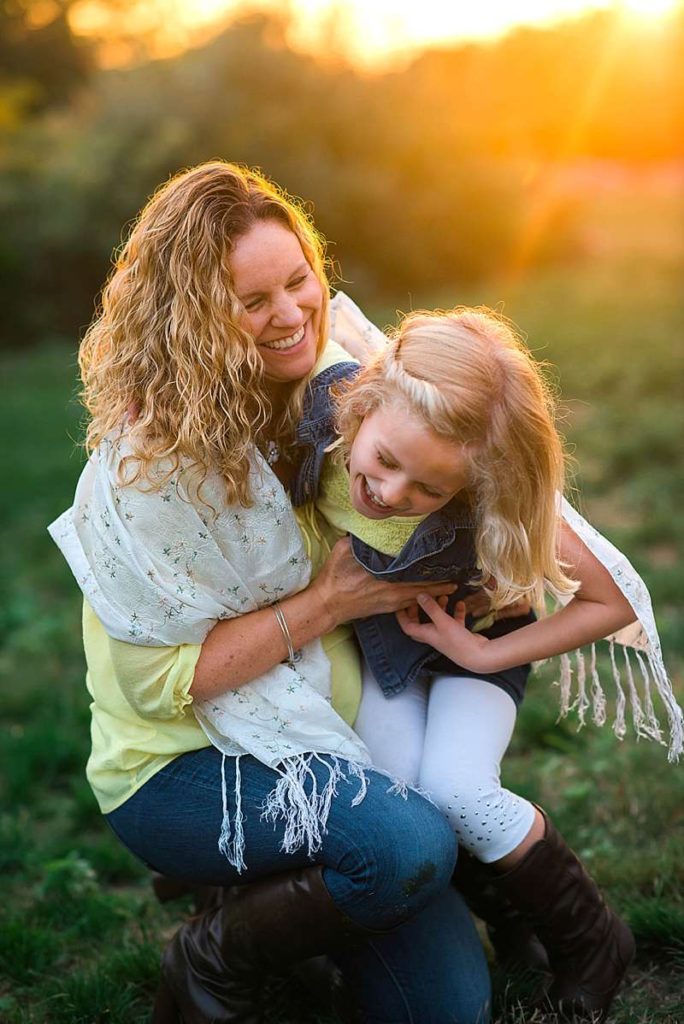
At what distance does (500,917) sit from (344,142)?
17598mm

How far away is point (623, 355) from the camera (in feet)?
29.6

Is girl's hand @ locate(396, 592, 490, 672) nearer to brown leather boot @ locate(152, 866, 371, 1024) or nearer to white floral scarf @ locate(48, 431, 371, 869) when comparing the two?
white floral scarf @ locate(48, 431, 371, 869)

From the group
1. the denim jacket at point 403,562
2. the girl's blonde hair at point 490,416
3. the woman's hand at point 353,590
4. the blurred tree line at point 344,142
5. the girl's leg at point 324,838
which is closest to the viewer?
the girl's blonde hair at point 490,416

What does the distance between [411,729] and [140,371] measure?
1.01 meters

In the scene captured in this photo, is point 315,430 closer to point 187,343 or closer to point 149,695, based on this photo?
point 187,343

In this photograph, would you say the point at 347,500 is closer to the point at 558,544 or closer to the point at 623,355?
the point at 558,544

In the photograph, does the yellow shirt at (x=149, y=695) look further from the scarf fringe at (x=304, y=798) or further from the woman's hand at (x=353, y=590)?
the scarf fringe at (x=304, y=798)

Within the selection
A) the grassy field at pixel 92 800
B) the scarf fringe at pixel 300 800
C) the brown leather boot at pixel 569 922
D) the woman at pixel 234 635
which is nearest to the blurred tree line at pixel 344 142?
the grassy field at pixel 92 800

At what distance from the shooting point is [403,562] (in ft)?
7.80

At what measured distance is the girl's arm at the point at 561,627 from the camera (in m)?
2.34

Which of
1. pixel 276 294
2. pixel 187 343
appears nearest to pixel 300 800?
pixel 187 343

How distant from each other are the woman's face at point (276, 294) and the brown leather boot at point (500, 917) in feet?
4.07

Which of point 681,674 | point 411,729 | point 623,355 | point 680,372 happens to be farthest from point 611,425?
point 411,729

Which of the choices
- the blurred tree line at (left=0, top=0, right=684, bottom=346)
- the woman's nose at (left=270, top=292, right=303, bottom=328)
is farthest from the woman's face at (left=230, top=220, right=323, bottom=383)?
the blurred tree line at (left=0, top=0, right=684, bottom=346)
